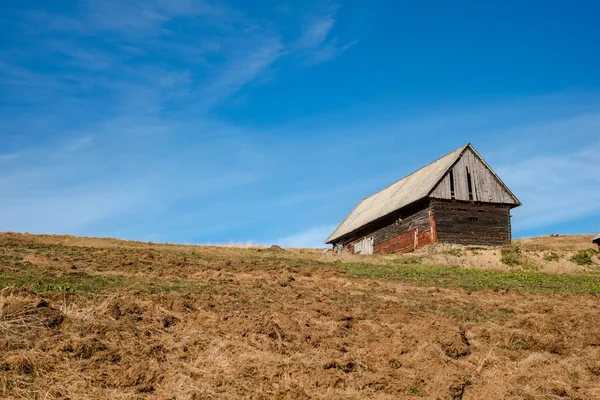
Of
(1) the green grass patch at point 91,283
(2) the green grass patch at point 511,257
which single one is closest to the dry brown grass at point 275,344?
(1) the green grass patch at point 91,283

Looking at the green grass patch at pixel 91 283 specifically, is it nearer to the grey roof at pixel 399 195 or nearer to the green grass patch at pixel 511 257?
the green grass patch at pixel 511 257

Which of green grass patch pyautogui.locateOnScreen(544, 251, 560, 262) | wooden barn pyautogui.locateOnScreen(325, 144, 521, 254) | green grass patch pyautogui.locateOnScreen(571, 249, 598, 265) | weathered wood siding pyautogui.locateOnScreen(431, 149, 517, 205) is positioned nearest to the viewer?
green grass patch pyautogui.locateOnScreen(571, 249, 598, 265)

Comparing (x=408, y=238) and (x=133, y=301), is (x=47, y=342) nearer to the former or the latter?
(x=133, y=301)

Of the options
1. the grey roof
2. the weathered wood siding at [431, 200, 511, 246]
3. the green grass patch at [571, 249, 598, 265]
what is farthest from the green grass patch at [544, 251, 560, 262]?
the grey roof

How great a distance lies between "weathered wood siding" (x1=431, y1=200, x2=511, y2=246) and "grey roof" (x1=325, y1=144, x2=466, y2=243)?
78.3 inches

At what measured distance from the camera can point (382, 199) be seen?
46.1 m

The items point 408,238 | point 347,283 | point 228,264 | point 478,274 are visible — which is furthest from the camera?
point 408,238

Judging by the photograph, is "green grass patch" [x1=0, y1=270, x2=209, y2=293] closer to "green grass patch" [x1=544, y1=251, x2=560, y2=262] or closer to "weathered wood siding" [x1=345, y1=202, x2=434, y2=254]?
"green grass patch" [x1=544, y1=251, x2=560, y2=262]

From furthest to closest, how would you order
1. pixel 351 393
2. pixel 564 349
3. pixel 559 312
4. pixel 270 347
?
pixel 559 312, pixel 564 349, pixel 270 347, pixel 351 393

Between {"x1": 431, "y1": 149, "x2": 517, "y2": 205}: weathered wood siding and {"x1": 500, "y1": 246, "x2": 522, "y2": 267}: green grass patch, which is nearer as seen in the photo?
{"x1": 500, "y1": 246, "x2": 522, "y2": 267}: green grass patch

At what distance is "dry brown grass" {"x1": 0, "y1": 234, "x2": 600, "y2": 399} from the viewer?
8805mm

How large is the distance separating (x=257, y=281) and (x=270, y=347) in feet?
21.5

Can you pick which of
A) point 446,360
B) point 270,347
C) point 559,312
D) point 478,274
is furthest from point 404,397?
point 478,274

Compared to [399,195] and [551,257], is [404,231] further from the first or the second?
[551,257]
